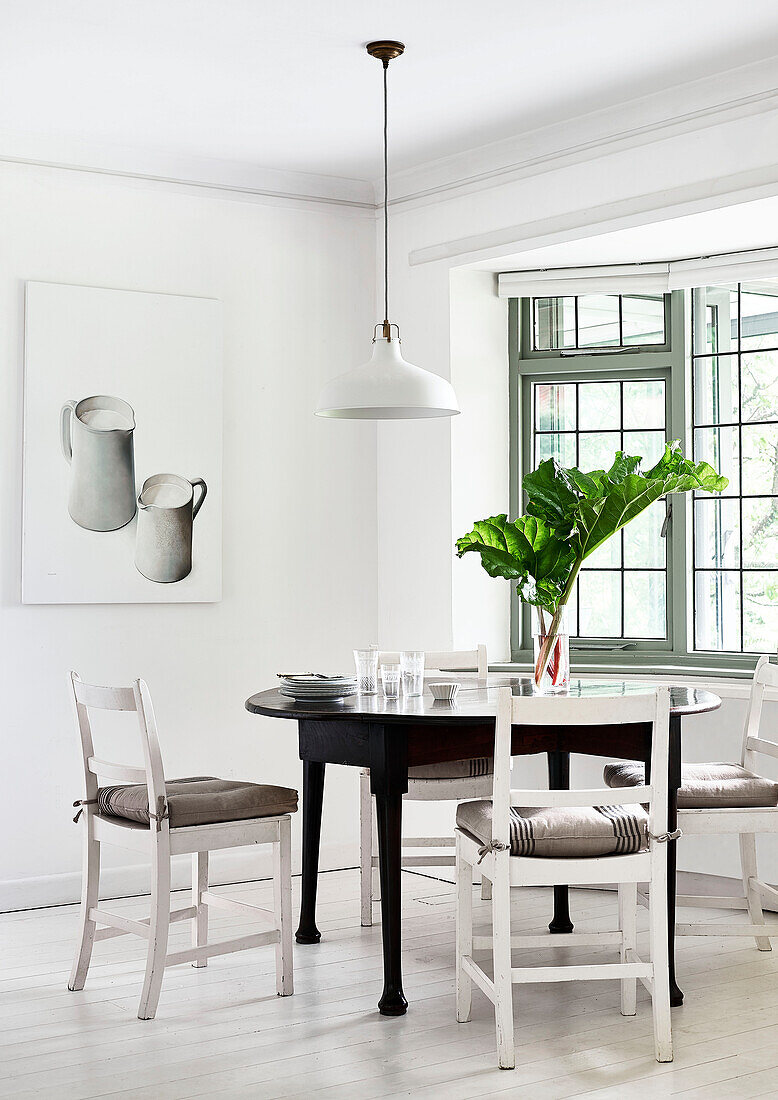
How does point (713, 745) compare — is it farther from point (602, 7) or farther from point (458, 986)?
point (602, 7)

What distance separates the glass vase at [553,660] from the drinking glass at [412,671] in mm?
355

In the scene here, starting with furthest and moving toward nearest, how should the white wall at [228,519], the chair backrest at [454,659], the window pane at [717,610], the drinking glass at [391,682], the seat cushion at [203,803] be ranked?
the window pane at [717,610] → the white wall at [228,519] → the chair backrest at [454,659] → the drinking glass at [391,682] → the seat cushion at [203,803]

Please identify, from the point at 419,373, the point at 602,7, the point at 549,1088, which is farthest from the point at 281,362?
the point at 549,1088

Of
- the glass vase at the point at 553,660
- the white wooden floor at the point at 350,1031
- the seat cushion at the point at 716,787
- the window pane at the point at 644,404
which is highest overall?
the window pane at the point at 644,404

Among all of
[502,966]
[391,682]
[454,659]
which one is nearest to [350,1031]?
[502,966]

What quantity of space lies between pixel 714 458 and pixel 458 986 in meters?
2.43

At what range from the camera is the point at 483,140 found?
4723mm

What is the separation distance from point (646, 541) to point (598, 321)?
36.1 inches

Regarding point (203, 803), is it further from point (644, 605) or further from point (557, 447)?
point (557, 447)

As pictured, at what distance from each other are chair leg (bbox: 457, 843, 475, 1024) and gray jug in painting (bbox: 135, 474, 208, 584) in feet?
6.46

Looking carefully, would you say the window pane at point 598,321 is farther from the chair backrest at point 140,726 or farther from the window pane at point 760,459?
the chair backrest at point 140,726

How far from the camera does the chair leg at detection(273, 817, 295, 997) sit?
3535 mm

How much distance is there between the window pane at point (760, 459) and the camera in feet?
15.4

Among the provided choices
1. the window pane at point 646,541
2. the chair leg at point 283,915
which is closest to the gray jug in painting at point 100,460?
the chair leg at point 283,915
